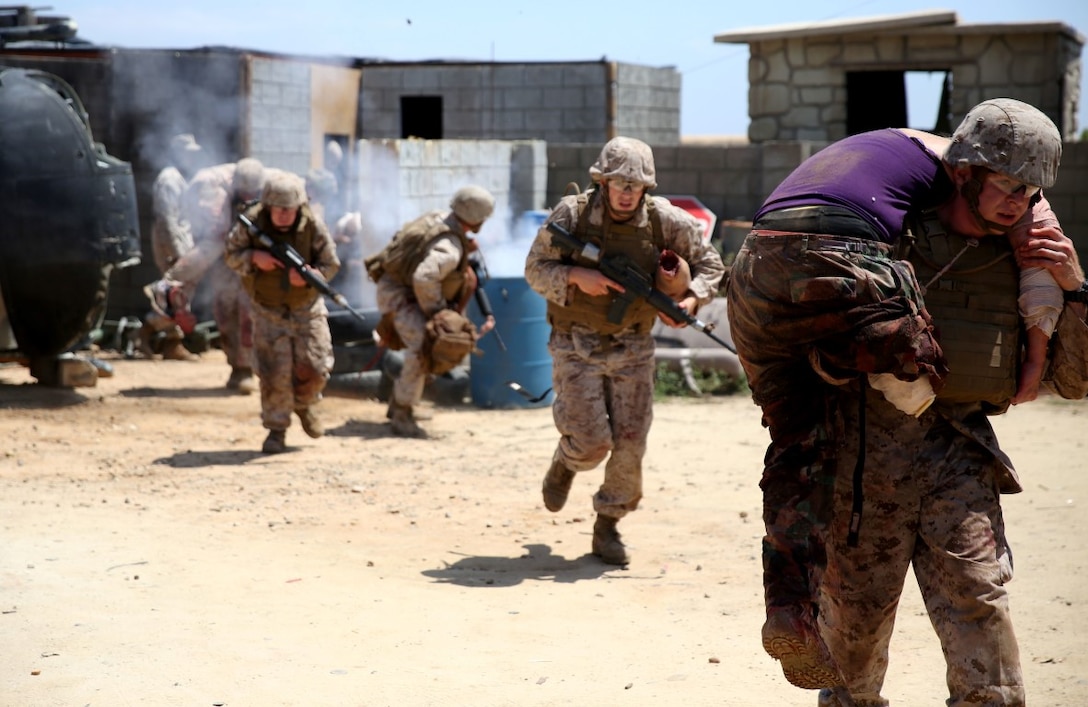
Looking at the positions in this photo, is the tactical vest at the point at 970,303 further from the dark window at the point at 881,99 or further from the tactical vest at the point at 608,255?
the dark window at the point at 881,99

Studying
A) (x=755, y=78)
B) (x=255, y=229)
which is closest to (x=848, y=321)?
(x=255, y=229)

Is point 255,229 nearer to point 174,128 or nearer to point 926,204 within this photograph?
point 926,204

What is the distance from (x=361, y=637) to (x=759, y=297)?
7.79ft

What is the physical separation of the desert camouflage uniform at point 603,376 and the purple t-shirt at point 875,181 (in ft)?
8.08

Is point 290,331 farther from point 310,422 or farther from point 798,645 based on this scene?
point 798,645

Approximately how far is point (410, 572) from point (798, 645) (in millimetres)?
3144

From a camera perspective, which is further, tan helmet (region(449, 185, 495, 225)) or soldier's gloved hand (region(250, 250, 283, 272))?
tan helmet (region(449, 185, 495, 225))

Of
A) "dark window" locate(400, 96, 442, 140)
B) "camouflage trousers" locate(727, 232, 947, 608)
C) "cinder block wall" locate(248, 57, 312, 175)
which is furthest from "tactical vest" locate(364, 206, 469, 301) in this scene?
"dark window" locate(400, 96, 442, 140)

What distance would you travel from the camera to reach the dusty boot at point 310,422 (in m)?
8.62

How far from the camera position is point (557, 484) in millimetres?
6113

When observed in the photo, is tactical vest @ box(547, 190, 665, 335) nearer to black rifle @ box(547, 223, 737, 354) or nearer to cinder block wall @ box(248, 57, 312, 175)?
black rifle @ box(547, 223, 737, 354)

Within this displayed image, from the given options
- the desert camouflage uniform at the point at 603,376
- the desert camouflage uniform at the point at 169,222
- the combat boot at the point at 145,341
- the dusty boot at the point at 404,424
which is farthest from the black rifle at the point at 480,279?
the combat boot at the point at 145,341

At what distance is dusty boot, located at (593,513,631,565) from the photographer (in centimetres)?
605

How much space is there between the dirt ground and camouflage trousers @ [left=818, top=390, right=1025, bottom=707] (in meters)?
0.90
